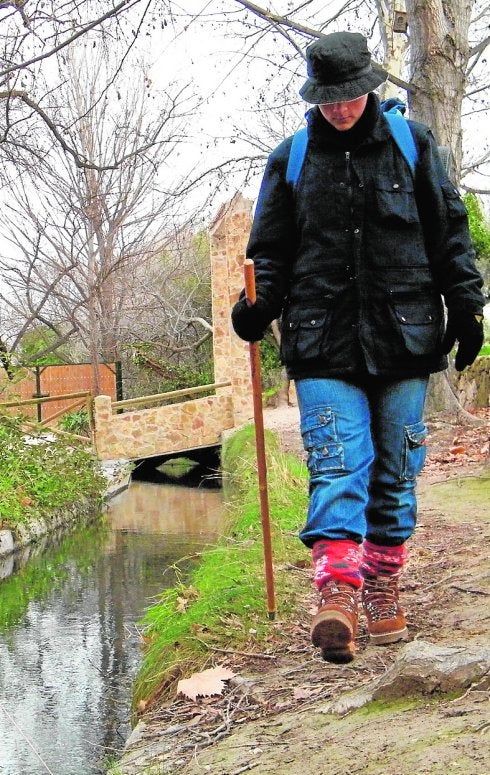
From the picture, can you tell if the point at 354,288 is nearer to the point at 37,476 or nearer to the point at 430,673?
the point at 430,673

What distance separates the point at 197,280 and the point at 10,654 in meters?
21.1

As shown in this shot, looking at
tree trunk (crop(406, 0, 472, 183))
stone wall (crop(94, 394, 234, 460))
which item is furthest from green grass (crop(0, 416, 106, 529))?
tree trunk (crop(406, 0, 472, 183))

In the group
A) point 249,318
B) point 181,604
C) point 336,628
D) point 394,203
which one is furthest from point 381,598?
point 181,604

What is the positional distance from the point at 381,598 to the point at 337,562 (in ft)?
1.45

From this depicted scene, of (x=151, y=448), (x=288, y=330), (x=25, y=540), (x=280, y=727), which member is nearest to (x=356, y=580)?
(x=280, y=727)

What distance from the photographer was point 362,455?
10.9 feet

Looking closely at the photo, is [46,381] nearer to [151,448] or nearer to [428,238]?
[151,448]

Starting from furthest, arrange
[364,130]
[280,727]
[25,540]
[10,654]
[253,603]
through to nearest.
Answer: [25,540] < [10,654] < [253,603] < [364,130] < [280,727]

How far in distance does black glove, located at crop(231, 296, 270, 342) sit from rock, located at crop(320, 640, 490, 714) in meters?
1.15

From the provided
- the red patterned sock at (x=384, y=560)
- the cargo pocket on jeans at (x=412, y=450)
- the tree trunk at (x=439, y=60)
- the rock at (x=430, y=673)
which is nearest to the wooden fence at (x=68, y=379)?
the tree trunk at (x=439, y=60)

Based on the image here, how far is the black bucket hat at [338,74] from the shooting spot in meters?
3.22

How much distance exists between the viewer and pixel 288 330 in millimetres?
3387

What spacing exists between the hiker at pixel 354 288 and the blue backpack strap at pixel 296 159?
0.05 ft

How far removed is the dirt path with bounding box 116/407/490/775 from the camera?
2.46 m
